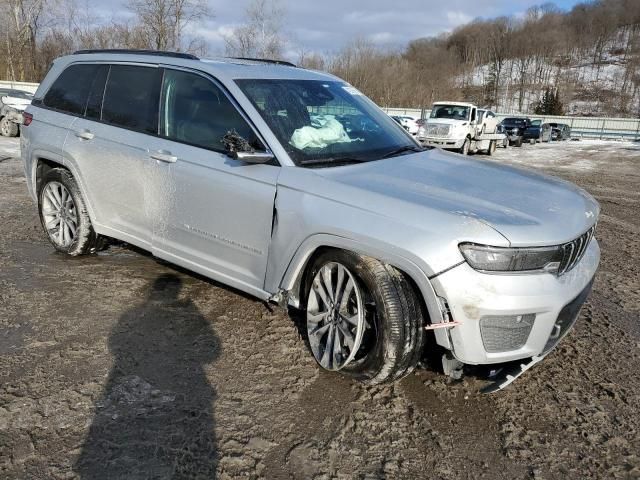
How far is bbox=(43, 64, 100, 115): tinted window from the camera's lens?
15.4ft

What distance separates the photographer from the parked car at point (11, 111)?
49.4 ft

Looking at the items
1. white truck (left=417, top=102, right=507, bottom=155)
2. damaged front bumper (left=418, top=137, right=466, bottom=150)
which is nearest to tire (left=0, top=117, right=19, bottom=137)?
white truck (left=417, top=102, right=507, bottom=155)

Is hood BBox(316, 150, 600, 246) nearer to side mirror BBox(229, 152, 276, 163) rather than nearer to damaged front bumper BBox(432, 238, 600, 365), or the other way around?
damaged front bumper BBox(432, 238, 600, 365)

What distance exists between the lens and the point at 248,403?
9.55 ft

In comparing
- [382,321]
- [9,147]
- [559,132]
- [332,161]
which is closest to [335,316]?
[382,321]

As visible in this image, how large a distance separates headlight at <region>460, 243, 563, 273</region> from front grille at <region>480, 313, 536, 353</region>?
0.79ft

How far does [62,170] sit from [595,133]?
178 feet

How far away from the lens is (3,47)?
3912 cm

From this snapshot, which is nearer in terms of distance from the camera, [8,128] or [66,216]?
[66,216]

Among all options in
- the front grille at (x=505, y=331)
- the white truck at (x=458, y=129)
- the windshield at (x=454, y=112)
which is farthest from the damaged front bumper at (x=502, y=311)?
the windshield at (x=454, y=112)

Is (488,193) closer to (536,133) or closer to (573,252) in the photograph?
(573,252)

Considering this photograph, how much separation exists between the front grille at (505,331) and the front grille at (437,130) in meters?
18.6

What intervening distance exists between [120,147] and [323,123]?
5.43 ft

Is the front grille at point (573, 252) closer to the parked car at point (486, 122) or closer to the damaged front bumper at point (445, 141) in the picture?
the damaged front bumper at point (445, 141)
